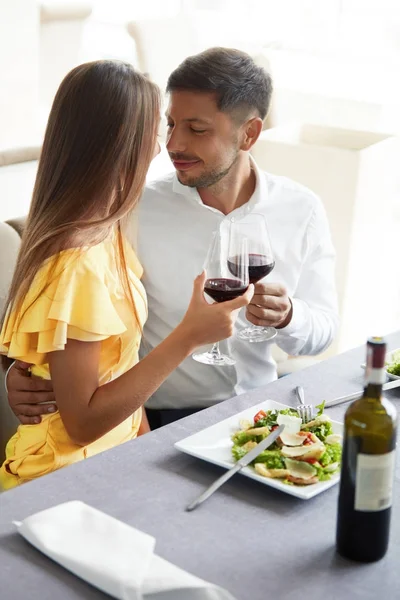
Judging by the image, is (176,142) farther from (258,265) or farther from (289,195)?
(258,265)

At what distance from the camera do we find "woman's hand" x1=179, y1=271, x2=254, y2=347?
1.56m

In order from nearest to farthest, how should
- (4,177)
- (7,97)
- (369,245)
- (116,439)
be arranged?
(116,439) → (4,177) → (369,245) → (7,97)

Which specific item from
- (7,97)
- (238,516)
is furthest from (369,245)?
(238,516)

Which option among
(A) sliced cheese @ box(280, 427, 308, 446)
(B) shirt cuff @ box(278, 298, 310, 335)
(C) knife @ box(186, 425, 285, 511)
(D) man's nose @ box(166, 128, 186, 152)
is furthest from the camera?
(D) man's nose @ box(166, 128, 186, 152)

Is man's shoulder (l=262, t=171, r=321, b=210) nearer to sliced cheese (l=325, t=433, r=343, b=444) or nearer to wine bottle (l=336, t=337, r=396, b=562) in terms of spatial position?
sliced cheese (l=325, t=433, r=343, b=444)

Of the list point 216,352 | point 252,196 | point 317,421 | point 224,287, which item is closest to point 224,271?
point 224,287

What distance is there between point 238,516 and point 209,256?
0.54 meters

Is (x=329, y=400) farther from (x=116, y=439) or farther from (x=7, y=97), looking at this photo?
(x=7, y=97)

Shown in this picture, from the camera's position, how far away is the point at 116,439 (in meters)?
1.70

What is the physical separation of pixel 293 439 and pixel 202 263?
0.86 m

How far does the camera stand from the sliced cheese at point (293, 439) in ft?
4.41

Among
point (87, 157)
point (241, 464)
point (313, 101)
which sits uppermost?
point (87, 157)

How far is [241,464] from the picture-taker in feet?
4.22

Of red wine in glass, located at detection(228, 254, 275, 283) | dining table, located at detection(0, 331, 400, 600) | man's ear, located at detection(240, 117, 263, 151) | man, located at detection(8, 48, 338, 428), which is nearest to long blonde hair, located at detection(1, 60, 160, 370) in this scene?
red wine in glass, located at detection(228, 254, 275, 283)
